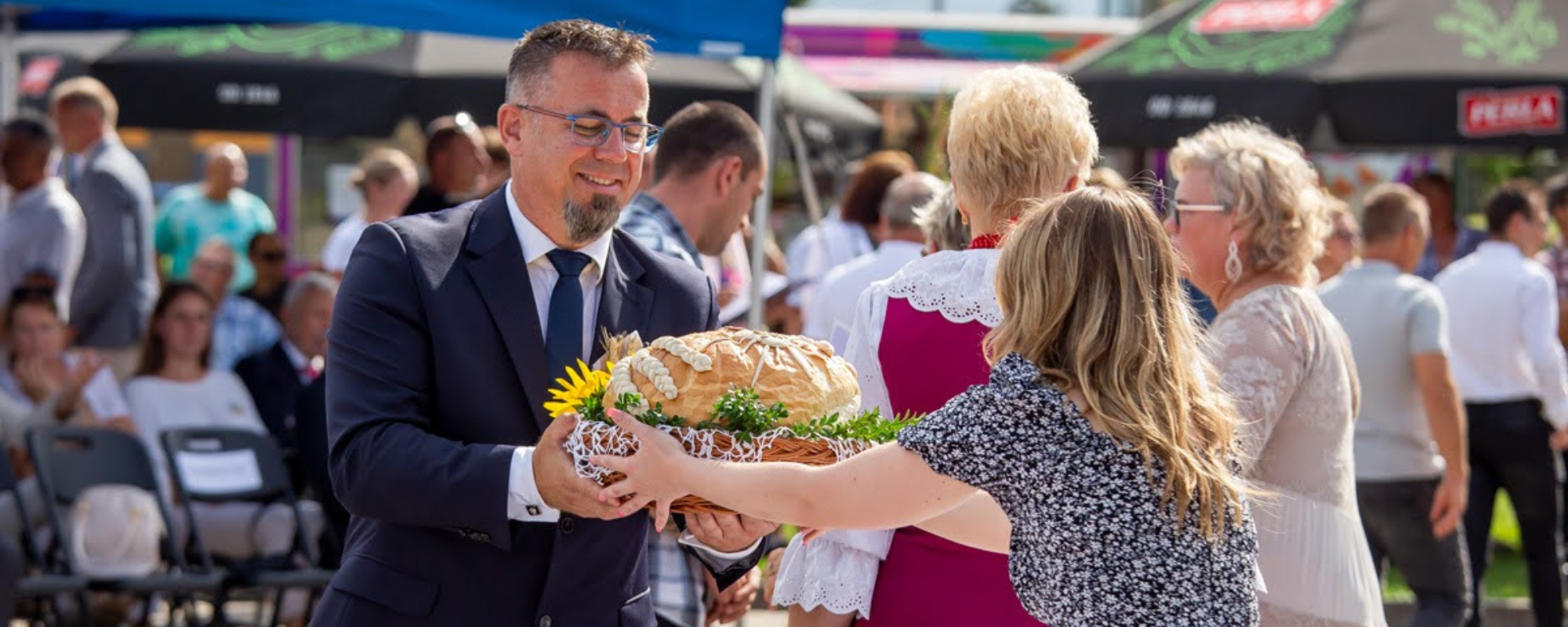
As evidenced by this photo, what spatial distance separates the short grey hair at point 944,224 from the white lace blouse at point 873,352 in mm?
1081

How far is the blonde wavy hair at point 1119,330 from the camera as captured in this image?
9.36ft

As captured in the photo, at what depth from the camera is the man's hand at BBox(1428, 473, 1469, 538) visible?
724 cm

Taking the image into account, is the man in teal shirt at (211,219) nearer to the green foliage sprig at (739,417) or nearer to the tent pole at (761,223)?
the tent pole at (761,223)

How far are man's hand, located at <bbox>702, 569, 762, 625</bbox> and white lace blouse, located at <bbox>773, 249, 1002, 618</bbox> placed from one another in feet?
2.13

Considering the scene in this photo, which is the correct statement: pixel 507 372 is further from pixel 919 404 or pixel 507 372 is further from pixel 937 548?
pixel 937 548

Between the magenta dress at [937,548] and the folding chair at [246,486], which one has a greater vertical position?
the magenta dress at [937,548]

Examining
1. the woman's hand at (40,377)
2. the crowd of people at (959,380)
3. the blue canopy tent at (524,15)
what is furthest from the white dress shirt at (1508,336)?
the woman's hand at (40,377)

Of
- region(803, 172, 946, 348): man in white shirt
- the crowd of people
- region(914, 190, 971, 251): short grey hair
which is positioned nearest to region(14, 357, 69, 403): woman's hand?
the crowd of people

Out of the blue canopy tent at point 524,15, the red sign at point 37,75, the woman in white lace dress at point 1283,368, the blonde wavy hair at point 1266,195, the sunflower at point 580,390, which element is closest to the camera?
the sunflower at point 580,390

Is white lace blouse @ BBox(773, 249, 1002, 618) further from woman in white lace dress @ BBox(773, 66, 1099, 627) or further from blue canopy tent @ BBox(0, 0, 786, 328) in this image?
blue canopy tent @ BBox(0, 0, 786, 328)

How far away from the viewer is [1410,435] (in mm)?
7340

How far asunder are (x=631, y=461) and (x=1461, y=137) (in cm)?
764

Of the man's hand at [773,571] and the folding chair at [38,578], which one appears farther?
the folding chair at [38,578]

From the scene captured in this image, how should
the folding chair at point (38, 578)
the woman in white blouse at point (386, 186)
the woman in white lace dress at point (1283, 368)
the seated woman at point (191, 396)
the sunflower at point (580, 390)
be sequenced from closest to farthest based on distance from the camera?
1. the sunflower at point (580, 390)
2. the woman in white lace dress at point (1283, 368)
3. the folding chair at point (38, 578)
4. the seated woman at point (191, 396)
5. the woman in white blouse at point (386, 186)
